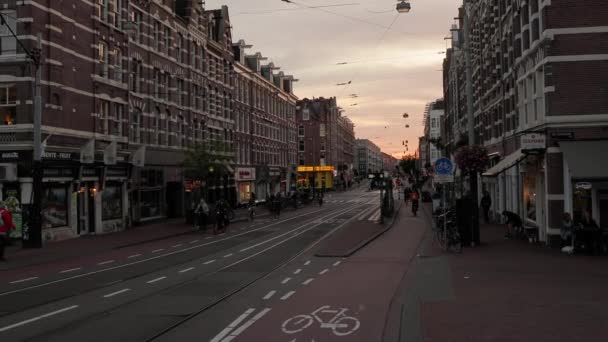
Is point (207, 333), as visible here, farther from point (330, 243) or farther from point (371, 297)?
point (330, 243)

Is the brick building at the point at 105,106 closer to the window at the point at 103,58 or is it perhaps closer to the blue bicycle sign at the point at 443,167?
the window at the point at 103,58

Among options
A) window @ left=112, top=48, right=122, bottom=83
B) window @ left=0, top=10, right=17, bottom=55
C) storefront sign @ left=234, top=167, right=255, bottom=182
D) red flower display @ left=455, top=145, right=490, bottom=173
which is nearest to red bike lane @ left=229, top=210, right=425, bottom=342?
red flower display @ left=455, top=145, right=490, bottom=173

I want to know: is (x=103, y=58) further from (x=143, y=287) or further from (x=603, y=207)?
(x=603, y=207)

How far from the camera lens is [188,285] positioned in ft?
46.1

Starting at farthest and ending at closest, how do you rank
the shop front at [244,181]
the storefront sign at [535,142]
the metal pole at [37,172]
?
1. the shop front at [244,181]
2. the metal pole at [37,172]
3. the storefront sign at [535,142]

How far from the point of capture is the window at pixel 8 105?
85.9 ft

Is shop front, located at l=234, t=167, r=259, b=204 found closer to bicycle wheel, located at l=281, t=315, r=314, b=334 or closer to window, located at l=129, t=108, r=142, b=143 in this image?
window, located at l=129, t=108, r=142, b=143

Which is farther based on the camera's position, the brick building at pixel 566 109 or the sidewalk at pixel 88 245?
the sidewalk at pixel 88 245

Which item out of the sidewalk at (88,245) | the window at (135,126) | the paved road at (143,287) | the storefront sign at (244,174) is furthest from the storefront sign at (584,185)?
the storefront sign at (244,174)

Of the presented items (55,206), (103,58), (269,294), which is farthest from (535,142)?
(103,58)

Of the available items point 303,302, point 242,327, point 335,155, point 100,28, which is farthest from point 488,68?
point 335,155

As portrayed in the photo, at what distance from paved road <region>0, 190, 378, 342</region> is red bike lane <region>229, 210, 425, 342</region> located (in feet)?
1.80

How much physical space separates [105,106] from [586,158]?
956 inches

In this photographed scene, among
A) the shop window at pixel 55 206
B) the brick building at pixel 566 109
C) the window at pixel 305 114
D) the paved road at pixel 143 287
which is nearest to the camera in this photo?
the paved road at pixel 143 287
